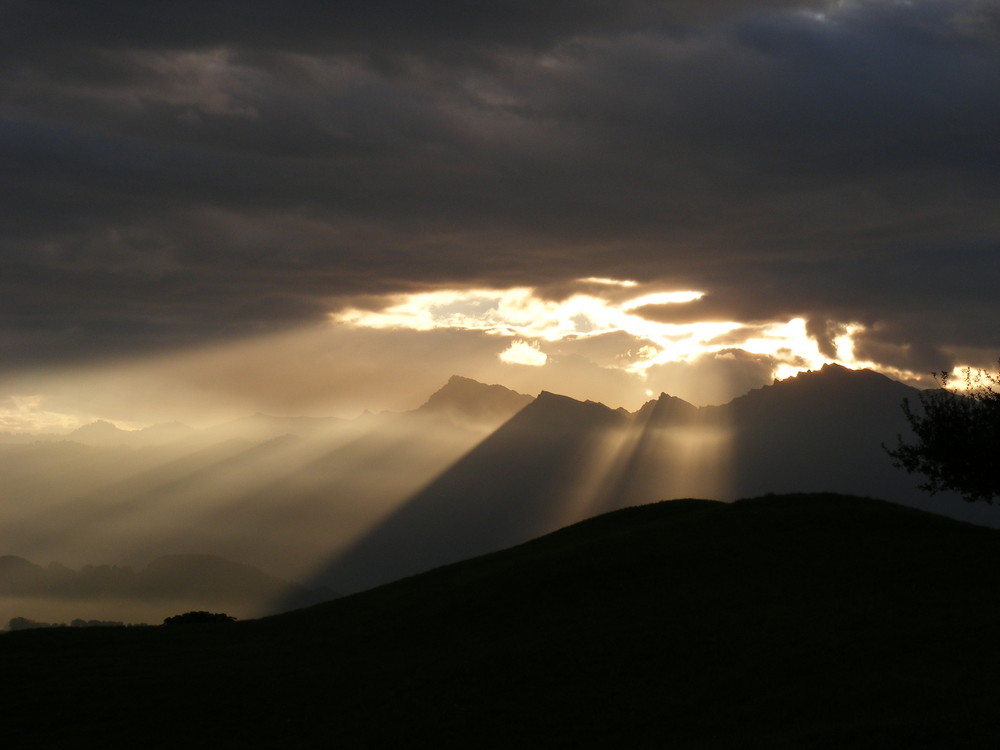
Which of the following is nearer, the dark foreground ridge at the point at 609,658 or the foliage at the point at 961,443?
the dark foreground ridge at the point at 609,658

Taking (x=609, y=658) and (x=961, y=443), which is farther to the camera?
→ (x=961, y=443)

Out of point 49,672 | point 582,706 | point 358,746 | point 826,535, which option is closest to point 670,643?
point 582,706

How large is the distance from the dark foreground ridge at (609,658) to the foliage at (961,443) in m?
2.75

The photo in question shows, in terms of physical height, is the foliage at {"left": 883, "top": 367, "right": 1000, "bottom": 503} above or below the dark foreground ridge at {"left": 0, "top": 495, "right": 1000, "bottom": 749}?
above

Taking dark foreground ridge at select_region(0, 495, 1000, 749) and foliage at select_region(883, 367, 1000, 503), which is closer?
dark foreground ridge at select_region(0, 495, 1000, 749)

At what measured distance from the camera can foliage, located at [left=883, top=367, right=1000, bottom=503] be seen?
51.3 meters

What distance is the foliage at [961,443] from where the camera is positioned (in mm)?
51281

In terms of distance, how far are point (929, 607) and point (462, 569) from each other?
29442 mm

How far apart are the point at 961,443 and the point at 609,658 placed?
28188 mm

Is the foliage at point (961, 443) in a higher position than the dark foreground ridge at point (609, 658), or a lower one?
higher

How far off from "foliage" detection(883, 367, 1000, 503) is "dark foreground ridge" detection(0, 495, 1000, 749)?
108 inches

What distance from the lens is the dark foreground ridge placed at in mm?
27828

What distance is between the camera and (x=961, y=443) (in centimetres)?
5216

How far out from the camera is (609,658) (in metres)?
34.9
